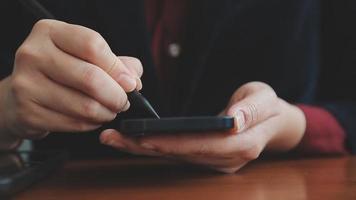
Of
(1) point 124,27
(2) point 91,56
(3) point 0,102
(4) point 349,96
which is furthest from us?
(4) point 349,96

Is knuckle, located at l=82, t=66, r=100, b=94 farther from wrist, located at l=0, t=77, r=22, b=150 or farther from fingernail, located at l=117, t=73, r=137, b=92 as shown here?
wrist, located at l=0, t=77, r=22, b=150

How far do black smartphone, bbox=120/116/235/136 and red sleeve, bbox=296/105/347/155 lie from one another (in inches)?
10.2

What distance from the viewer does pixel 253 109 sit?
19.4 inches

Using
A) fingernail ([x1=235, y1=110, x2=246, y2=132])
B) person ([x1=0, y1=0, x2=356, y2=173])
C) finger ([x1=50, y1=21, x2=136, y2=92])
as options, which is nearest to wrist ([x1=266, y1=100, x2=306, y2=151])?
person ([x1=0, y1=0, x2=356, y2=173])

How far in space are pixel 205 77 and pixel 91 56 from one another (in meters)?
0.35

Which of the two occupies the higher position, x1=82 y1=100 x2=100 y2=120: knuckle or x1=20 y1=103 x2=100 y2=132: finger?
x1=82 y1=100 x2=100 y2=120: knuckle

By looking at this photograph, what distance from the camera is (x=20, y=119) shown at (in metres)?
0.49

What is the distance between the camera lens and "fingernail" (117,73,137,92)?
1.40 ft

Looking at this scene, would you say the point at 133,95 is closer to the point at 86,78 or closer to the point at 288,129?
the point at 86,78

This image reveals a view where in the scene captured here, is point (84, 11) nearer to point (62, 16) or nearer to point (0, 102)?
point (62, 16)

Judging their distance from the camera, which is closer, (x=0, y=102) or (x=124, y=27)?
(x=0, y=102)

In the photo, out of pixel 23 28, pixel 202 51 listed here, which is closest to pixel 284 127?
pixel 202 51

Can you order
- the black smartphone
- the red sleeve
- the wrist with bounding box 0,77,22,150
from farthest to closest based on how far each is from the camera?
the red sleeve < the wrist with bounding box 0,77,22,150 < the black smartphone

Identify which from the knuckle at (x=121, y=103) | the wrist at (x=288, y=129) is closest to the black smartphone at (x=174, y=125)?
the knuckle at (x=121, y=103)
